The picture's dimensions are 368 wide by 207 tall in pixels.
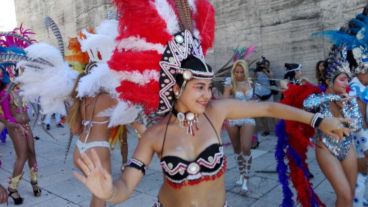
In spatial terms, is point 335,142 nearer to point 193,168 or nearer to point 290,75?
point 193,168

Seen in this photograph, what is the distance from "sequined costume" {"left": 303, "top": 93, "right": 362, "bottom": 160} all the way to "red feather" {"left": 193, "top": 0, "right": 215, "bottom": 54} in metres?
1.50

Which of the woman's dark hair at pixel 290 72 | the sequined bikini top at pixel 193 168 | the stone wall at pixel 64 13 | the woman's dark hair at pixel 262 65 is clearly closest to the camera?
the sequined bikini top at pixel 193 168

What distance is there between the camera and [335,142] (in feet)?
10.7

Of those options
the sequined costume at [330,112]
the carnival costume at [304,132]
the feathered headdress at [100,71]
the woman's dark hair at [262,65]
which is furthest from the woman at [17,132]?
the woman's dark hair at [262,65]

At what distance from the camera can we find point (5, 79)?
448cm

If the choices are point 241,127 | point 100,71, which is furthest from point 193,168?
point 241,127

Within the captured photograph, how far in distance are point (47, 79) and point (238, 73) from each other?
289 centimetres

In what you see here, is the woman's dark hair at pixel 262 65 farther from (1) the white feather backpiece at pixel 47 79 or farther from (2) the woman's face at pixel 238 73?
(1) the white feather backpiece at pixel 47 79

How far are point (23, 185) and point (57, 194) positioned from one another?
2.76ft

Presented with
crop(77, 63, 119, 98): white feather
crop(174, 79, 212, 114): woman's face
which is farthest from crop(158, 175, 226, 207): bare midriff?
crop(77, 63, 119, 98): white feather

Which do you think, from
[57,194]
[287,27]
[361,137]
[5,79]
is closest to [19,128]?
[5,79]

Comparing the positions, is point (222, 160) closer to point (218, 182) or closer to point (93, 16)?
point (218, 182)

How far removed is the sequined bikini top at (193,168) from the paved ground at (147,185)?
2289mm

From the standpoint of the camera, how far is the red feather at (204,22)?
252 centimetres
